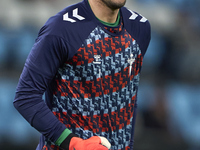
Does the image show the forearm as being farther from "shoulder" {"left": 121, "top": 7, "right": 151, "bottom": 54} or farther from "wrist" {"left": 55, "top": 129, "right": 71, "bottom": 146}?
"shoulder" {"left": 121, "top": 7, "right": 151, "bottom": 54}

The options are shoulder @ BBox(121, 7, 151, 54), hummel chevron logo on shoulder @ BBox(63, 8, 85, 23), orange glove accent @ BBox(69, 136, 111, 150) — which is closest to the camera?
orange glove accent @ BBox(69, 136, 111, 150)

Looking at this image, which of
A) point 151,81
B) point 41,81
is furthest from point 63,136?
point 151,81

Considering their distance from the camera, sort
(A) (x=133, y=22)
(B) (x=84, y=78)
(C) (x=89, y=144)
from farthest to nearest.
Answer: (A) (x=133, y=22)
(B) (x=84, y=78)
(C) (x=89, y=144)

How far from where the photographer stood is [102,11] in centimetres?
200

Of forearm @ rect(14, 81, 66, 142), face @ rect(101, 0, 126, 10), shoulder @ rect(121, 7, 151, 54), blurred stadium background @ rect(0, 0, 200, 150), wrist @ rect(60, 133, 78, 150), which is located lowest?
blurred stadium background @ rect(0, 0, 200, 150)

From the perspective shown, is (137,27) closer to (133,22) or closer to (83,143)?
(133,22)

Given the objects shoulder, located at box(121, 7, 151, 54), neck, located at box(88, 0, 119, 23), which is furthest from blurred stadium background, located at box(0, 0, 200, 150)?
neck, located at box(88, 0, 119, 23)

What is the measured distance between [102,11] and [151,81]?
264 centimetres

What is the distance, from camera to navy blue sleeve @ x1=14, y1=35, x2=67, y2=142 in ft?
6.00

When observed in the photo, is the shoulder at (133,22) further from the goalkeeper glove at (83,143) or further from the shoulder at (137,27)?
the goalkeeper glove at (83,143)

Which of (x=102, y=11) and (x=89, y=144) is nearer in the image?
(x=89, y=144)

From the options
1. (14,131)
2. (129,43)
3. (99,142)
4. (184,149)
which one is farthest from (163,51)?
(99,142)

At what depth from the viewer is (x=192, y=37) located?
188 inches

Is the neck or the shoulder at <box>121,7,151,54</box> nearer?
the neck
